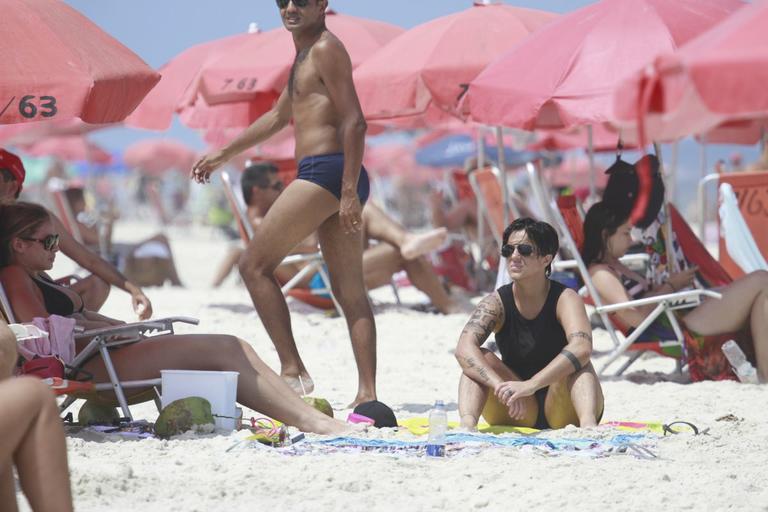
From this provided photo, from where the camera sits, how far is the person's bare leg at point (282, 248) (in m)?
4.80

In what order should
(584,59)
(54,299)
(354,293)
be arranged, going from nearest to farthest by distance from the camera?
(54,299)
(354,293)
(584,59)

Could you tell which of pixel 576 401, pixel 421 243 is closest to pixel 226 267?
pixel 421 243

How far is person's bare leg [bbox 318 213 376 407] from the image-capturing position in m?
4.89

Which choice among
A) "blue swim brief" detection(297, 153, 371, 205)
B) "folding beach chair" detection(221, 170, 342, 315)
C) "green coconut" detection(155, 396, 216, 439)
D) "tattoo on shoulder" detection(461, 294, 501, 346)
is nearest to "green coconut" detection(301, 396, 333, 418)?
"green coconut" detection(155, 396, 216, 439)

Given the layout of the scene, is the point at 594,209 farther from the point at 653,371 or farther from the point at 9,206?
the point at 9,206

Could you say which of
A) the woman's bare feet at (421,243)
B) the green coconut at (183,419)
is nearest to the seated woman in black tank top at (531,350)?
the green coconut at (183,419)

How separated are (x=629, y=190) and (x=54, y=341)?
314cm

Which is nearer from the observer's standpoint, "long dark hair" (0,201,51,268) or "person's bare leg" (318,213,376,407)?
"long dark hair" (0,201,51,268)

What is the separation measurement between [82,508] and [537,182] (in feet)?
14.5

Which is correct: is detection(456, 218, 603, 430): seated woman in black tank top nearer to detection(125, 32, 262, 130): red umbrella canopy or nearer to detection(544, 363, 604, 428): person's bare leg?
detection(544, 363, 604, 428): person's bare leg

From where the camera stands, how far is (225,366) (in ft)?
14.2

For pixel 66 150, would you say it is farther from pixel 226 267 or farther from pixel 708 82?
pixel 708 82

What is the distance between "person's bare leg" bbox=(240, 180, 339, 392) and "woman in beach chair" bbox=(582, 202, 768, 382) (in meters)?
1.76

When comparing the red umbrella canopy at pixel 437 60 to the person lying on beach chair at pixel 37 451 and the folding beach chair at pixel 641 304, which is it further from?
the person lying on beach chair at pixel 37 451
